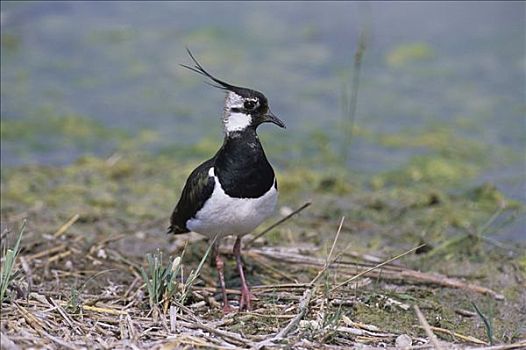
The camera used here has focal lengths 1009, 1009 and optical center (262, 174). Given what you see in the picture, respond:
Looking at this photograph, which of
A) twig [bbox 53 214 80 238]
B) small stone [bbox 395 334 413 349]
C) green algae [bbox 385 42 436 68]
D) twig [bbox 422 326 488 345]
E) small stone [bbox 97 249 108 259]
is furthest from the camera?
green algae [bbox 385 42 436 68]

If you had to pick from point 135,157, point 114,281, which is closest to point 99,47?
point 135,157

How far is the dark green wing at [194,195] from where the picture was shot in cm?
506

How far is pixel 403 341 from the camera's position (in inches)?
178

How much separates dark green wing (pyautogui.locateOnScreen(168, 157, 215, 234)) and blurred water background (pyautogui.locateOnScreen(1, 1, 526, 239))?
2.50 meters

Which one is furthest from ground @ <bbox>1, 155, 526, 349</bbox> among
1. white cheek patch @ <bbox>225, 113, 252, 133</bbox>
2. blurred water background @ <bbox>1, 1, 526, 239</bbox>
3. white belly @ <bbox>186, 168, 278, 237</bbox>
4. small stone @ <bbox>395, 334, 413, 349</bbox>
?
white cheek patch @ <bbox>225, 113, 252, 133</bbox>

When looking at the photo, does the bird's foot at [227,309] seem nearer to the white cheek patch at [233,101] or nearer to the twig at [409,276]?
the twig at [409,276]

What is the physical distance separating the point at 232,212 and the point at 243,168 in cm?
23

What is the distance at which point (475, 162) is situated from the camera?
8.08m

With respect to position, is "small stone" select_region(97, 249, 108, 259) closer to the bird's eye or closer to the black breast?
the black breast

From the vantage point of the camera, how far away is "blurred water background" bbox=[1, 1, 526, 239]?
838cm

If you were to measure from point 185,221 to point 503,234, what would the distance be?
239 centimetres

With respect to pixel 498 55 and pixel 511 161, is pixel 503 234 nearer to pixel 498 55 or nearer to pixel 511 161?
pixel 511 161

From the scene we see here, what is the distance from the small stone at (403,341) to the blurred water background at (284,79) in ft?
7.85

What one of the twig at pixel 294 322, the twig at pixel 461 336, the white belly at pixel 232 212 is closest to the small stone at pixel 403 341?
the twig at pixel 461 336
